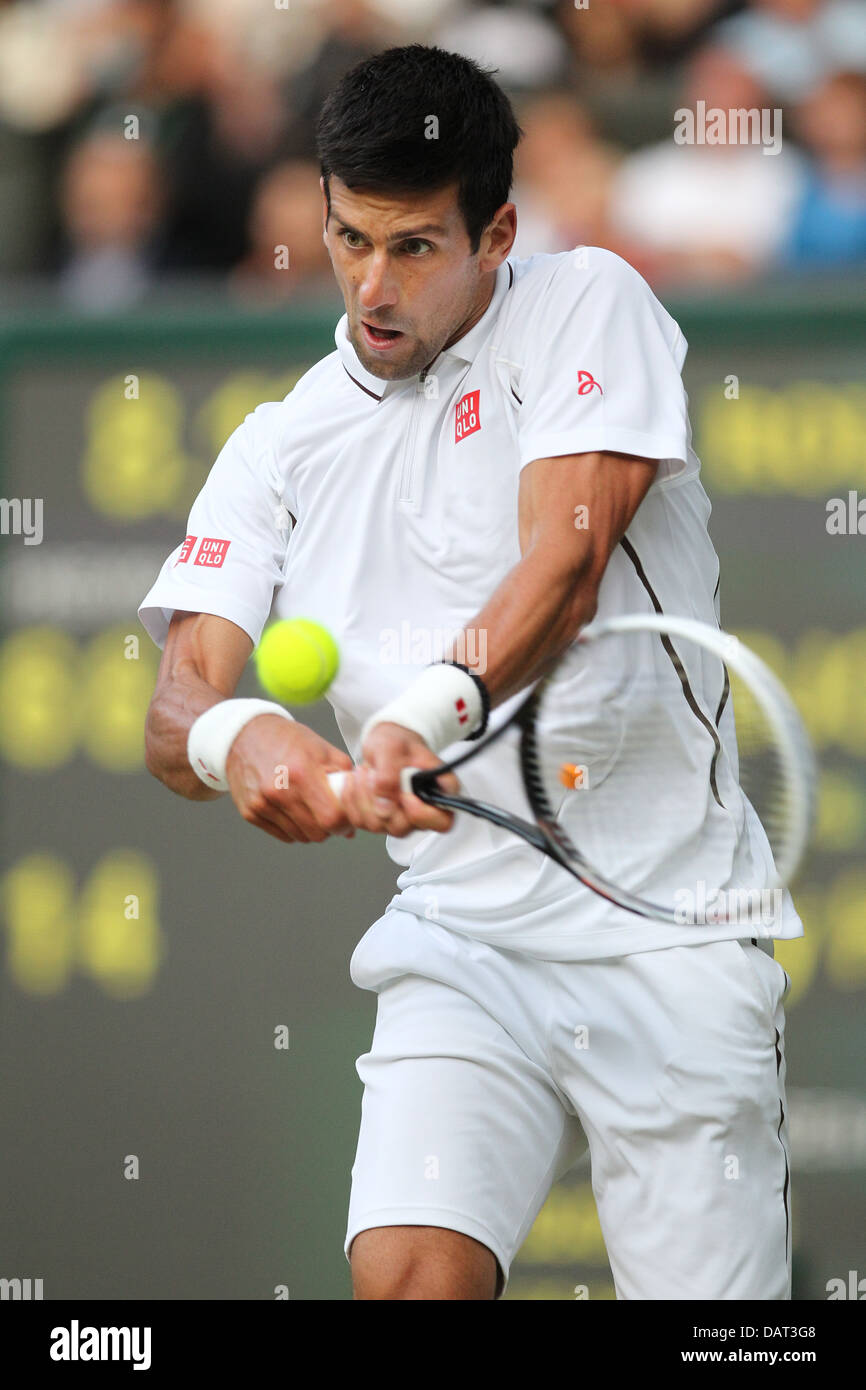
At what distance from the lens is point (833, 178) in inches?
162

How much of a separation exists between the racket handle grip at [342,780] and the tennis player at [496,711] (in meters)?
0.05

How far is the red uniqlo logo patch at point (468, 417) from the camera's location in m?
2.48

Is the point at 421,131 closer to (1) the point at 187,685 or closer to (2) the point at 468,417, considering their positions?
(2) the point at 468,417

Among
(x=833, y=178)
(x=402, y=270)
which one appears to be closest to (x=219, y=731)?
(x=402, y=270)

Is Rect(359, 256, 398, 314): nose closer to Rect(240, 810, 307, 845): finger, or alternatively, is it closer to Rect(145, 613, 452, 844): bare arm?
Answer: Rect(145, 613, 452, 844): bare arm

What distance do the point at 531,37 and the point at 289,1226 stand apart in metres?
2.89

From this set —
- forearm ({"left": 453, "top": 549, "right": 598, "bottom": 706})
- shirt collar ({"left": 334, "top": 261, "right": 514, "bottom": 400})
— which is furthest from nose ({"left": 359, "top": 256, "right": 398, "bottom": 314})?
forearm ({"left": 453, "top": 549, "right": 598, "bottom": 706})

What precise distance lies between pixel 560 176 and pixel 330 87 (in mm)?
557

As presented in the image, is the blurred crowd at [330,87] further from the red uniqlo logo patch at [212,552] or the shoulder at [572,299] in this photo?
the shoulder at [572,299]

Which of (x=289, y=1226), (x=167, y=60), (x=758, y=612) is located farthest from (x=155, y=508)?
(x=167, y=60)

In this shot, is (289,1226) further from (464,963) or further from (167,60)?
(167,60)

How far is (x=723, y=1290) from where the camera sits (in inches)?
92.4

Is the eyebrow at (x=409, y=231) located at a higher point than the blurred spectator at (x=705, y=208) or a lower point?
lower

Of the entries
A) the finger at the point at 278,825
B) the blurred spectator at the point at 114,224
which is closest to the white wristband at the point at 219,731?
the finger at the point at 278,825
